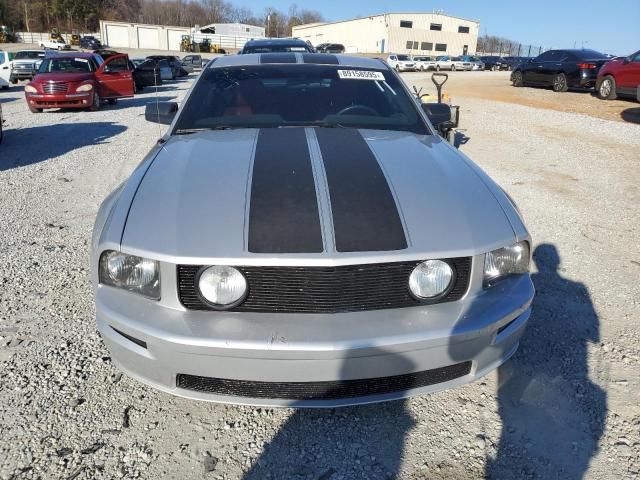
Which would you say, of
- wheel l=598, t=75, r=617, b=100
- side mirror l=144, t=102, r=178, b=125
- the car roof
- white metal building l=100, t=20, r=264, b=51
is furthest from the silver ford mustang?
white metal building l=100, t=20, r=264, b=51

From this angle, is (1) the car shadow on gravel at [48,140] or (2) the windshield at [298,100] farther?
(1) the car shadow on gravel at [48,140]

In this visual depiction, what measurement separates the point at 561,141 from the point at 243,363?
32.3ft

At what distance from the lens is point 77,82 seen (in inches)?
542

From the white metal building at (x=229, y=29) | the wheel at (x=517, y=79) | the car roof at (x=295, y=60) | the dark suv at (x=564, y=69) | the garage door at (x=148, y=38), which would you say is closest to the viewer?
the car roof at (x=295, y=60)

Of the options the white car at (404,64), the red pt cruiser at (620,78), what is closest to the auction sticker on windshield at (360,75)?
the red pt cruiser at (620,78)

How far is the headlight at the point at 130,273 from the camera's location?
2.14 meters

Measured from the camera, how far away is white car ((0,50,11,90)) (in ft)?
69.2

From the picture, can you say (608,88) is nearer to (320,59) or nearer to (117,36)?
(320,59)

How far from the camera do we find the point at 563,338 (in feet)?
10.2

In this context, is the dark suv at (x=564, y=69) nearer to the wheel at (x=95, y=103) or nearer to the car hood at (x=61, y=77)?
the wheel at (x=95, y=103)

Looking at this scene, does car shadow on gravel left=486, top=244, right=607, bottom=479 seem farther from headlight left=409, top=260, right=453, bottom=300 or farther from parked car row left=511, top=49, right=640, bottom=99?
parked car row left=511, top=49, right=640, bottom=99

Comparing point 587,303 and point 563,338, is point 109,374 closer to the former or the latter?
point 563,338

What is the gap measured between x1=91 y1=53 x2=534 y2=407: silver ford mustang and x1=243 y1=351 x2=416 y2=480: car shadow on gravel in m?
0.15

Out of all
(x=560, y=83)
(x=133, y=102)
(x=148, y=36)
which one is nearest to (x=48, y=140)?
(x=133, y=102)
